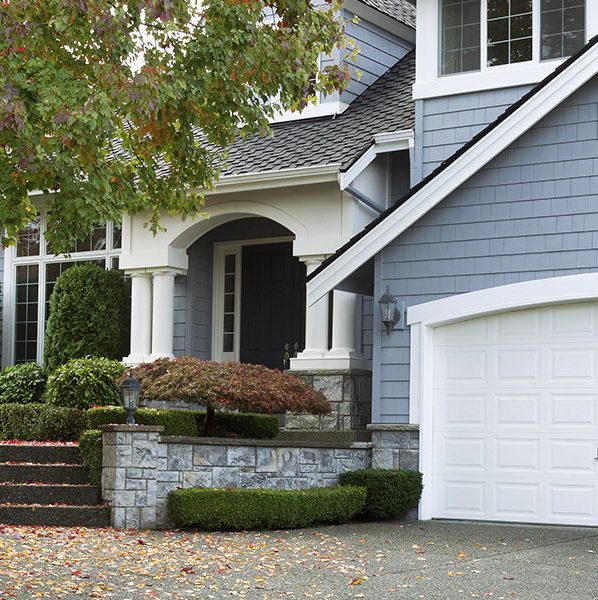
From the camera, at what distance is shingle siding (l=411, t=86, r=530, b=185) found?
14.1 m

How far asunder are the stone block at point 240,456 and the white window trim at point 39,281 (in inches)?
238

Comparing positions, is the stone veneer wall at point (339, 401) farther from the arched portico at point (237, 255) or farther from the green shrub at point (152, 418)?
the green shrub at point (152, 418)

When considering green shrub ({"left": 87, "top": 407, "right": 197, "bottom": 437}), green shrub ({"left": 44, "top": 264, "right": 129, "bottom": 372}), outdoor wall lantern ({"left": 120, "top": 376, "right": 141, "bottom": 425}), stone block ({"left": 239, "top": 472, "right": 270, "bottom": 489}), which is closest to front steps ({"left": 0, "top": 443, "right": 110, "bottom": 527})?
green shrub ({"left": 87, "top": 407, "right": 197, "bottom": 437})

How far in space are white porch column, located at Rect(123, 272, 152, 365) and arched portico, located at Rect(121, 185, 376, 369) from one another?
0.01 m

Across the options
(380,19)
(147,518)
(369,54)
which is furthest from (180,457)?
(380,19)

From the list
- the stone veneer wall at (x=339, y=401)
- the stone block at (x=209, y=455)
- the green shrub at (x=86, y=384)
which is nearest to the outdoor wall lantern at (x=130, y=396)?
the stone block at (x=209, y=455)

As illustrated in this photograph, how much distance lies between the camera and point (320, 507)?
12016 mm

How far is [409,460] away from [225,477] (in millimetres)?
2270

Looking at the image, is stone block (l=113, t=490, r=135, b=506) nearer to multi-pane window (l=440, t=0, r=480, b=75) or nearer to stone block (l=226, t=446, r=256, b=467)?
stone block (l=226, t=446, r=256, b=467)

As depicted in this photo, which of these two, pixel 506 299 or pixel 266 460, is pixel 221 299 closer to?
pixel 266 460

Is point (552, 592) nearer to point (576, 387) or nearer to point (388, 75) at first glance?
point (576, 387)

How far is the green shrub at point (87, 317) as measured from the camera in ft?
53.9

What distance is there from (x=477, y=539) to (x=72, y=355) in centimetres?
732

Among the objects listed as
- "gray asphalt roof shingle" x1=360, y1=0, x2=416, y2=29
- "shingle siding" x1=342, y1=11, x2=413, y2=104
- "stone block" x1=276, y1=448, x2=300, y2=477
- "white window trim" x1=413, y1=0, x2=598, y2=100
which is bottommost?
"stone block" x1=276, y1=448, x2=300, y2=477
